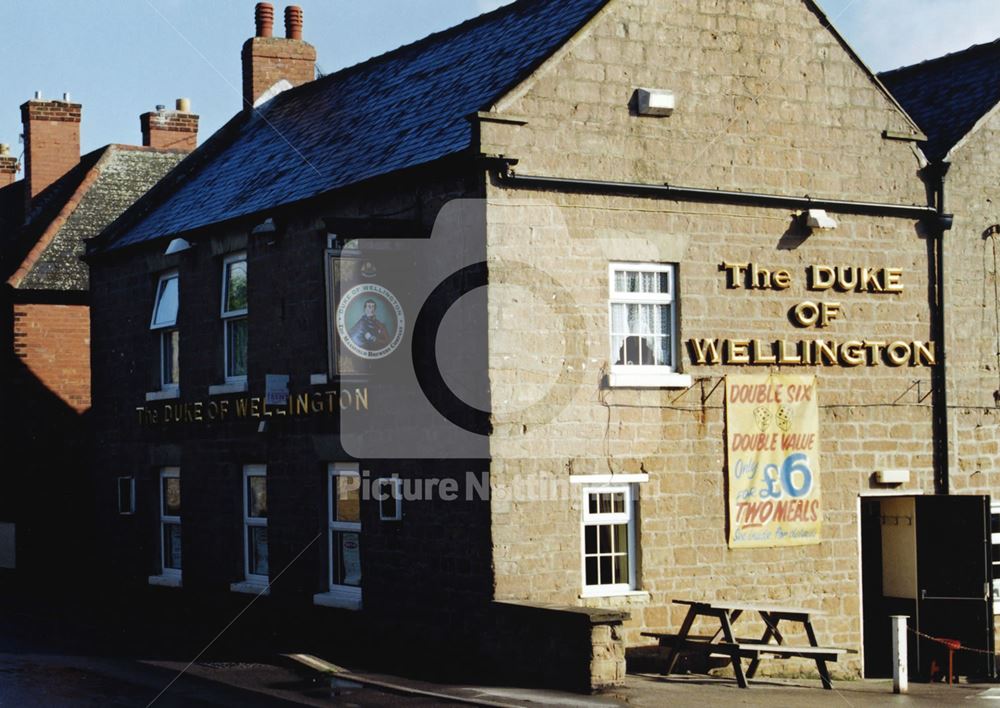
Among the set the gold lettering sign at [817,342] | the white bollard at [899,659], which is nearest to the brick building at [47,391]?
the gold lettering sign at [817,342]

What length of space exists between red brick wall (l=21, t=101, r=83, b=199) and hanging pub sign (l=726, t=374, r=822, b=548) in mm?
21494

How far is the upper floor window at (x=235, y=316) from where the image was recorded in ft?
72.9

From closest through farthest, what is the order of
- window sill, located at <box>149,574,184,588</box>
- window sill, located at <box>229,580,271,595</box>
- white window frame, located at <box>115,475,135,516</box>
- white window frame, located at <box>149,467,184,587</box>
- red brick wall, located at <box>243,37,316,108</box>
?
window sill, located at <box>229,580,271,595</box>, window sill, located at <box>149,574,184,588</box>, white window frame, located at <box>149,467,184,587</box>, white window frame, located at <box>115,475,135,516</box>, red brick wall, located at <box>243,37,316,108</box>

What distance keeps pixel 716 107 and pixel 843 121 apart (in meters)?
2.11

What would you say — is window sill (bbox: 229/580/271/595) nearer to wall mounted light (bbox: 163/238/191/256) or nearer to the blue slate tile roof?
wall mounted light (bbox: 163/238/191/256)

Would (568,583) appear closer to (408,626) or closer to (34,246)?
(408,626)

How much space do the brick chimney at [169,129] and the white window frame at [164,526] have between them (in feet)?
46.8

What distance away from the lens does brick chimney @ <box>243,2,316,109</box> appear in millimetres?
28578

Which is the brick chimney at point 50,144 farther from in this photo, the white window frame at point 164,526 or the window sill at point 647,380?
the window sill at point 647,380

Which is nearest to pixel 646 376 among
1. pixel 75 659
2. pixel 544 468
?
pixel 544 468

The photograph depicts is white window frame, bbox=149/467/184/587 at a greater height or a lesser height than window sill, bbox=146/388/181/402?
lesser

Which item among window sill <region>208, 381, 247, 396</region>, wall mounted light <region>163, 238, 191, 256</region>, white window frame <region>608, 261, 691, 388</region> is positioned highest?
wall mounted light <region>163, 238, 191, 256</region>

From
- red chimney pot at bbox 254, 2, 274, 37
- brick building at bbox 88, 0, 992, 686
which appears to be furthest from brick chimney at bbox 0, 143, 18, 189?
brick building at bbox 88, 0, 992, 686

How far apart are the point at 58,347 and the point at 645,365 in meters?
17.1
